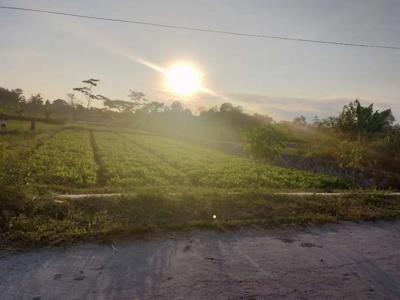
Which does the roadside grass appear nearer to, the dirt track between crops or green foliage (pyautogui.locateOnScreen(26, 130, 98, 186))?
the dirt track between crops

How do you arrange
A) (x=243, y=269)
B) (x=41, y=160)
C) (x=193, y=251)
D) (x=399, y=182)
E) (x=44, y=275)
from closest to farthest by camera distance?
(x=44, y=275), (x=243, y=269), (x=193, y=251), (x=41, y=160), (x=399, y=182)

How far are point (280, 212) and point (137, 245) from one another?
400cm

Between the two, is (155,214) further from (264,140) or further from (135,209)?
(264,140)

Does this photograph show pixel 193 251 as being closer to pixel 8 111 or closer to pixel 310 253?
pixel 310 253

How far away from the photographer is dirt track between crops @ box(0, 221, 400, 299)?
14.9ft

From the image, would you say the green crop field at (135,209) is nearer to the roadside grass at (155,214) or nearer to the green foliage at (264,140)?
the roadside grass at (155,214)

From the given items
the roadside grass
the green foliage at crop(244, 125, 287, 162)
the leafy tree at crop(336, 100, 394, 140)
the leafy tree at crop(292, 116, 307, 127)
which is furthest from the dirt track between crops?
the leafy tree at crop(292, 116, 307, 127)

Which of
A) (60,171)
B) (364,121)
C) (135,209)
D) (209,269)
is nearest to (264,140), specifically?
(60,171)

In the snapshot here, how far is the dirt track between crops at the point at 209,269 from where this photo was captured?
14.9 ft

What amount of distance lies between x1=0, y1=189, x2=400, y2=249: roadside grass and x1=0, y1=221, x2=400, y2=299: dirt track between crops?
42 centimetres

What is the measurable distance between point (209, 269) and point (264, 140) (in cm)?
1530

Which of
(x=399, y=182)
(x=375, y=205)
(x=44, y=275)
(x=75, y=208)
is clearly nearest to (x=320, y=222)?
(x=375, y=205)

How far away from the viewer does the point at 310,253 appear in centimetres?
637

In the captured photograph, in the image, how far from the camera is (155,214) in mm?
7555
